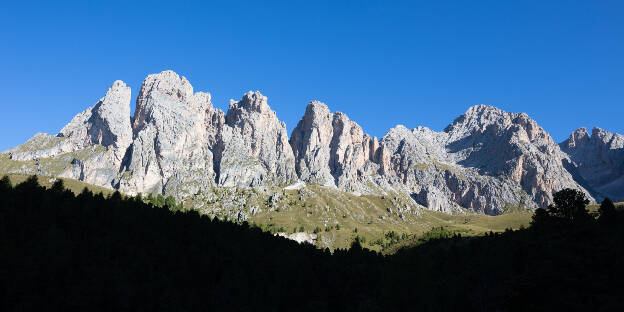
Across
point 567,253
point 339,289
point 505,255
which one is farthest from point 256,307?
A: point 567,253

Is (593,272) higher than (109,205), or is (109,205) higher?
(109,205)

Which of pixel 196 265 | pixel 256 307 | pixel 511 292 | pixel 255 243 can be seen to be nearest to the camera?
pixel 511 292

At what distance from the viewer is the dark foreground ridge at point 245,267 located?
48.0 metres

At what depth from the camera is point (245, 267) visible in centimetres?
13412

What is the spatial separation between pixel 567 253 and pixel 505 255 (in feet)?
77.7

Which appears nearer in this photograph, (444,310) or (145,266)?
(444,310)

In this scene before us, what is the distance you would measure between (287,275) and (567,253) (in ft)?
340

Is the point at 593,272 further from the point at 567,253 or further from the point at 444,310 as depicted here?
the point at 444,310

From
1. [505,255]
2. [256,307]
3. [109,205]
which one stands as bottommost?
[256,307]

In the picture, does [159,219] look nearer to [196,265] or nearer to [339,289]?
[196,265]

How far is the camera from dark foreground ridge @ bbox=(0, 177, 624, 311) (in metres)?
48.0

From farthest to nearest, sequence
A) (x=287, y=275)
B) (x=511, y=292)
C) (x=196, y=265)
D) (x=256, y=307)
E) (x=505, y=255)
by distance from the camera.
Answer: (x=287, y=275) → (x=196, y=265) → (x=256, y=307) → (x=505, y=255) → (x=511, y=292)

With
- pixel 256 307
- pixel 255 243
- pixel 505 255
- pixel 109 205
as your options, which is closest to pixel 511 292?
pixel 505 255

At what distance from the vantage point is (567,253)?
47.0 m
